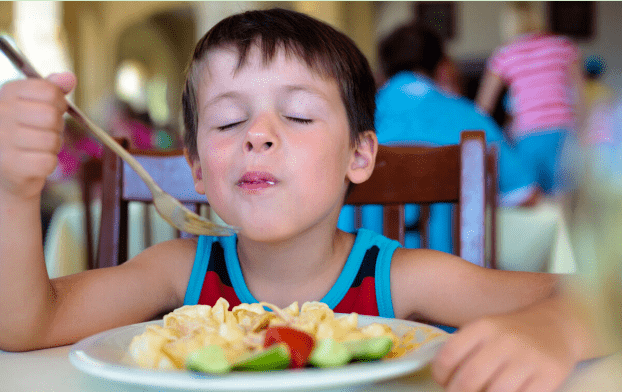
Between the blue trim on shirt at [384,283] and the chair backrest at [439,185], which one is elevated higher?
the chair backrest at [439,185]

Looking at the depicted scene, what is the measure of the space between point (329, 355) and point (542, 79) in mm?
2604

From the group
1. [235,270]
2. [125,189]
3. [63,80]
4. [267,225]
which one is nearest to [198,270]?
[235,270]

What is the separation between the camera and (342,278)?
0.85 m

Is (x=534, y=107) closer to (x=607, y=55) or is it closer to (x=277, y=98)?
(x=277, y=98)

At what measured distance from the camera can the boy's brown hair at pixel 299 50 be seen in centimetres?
81

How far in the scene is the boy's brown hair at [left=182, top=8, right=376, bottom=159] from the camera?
0.81 m

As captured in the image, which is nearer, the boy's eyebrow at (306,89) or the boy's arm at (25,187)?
the boy's arm at (25,187)

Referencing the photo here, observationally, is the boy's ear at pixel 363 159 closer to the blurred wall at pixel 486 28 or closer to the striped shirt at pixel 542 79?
the striped shirt at pixel 542 79

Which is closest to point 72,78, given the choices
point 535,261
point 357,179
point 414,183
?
point 357,179

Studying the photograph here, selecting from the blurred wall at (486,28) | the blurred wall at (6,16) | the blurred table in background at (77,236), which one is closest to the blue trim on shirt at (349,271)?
the blurred table in background at (77,236)

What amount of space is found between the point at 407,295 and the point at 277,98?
1.17 ft

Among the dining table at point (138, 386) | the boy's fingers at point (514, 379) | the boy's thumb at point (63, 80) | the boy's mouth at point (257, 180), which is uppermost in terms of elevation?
the boy's thumb at point (63, 80)

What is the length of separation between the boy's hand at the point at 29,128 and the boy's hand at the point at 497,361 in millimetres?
389

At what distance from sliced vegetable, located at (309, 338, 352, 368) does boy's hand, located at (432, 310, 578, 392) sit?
71 millimetres
